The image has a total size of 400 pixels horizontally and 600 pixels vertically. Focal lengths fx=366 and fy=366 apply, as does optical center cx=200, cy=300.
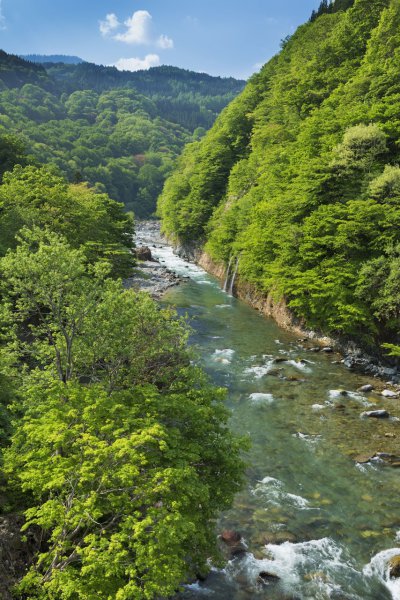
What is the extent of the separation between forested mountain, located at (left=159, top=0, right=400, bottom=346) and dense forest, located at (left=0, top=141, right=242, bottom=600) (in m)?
18.1

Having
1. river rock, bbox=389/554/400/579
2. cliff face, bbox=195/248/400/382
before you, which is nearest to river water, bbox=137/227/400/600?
river rock, bbox=389/554/400/579

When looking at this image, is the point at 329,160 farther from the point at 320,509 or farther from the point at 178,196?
the point at 178,196

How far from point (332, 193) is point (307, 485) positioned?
2647 cm

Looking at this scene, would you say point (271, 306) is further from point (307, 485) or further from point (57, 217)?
point (307, 485)

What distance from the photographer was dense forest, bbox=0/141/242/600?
7.55 m

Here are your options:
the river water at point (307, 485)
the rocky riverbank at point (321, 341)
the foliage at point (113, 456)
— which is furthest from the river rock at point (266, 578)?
the rocky riverbank at point (321, 341)

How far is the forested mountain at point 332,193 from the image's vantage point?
2822cm

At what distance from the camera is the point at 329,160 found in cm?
3453

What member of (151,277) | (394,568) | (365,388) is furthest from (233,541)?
(151,277)

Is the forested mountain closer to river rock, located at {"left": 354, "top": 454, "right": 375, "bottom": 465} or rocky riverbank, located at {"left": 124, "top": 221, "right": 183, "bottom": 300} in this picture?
rocky riverbank, located at {"left": 124, "top": 221, "right": 183, "bottom": 300}

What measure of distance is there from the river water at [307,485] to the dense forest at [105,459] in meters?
2.61

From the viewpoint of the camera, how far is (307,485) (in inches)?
627

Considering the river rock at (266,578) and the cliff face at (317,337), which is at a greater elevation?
the cliff face at (317,337)

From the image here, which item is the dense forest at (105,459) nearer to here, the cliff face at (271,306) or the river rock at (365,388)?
the river rock at (365,388)
